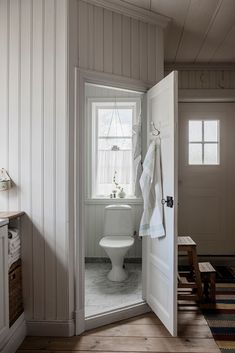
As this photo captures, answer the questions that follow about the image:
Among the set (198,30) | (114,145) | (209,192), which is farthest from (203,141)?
(198,30)

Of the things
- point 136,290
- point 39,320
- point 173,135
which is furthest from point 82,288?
point 173,135

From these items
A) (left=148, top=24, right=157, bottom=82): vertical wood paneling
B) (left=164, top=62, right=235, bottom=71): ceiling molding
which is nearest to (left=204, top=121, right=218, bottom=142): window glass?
(left=164, top=62, right=235, bottom=71): ceiling molding

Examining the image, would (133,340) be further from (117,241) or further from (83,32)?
(83,32)

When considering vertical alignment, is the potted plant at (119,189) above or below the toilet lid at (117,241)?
above

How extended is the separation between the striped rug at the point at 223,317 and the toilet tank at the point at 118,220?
1.22 m

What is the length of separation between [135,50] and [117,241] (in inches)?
77.8

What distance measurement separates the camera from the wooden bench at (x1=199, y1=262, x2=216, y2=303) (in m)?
2.59

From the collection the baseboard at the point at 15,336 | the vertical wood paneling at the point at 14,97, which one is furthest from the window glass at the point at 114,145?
the baseboard at the point at 15,336

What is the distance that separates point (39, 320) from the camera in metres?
2.11

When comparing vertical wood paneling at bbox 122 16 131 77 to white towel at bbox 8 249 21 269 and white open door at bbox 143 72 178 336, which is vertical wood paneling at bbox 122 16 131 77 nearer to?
white open door at bbox 143 72 178 336

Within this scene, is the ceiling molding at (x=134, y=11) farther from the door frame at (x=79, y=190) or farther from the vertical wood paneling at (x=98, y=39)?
the door frame at (x=79, y=190)

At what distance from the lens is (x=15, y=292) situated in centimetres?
198

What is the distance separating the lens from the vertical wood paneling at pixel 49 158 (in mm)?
2084

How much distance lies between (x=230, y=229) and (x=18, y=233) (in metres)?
2.85
